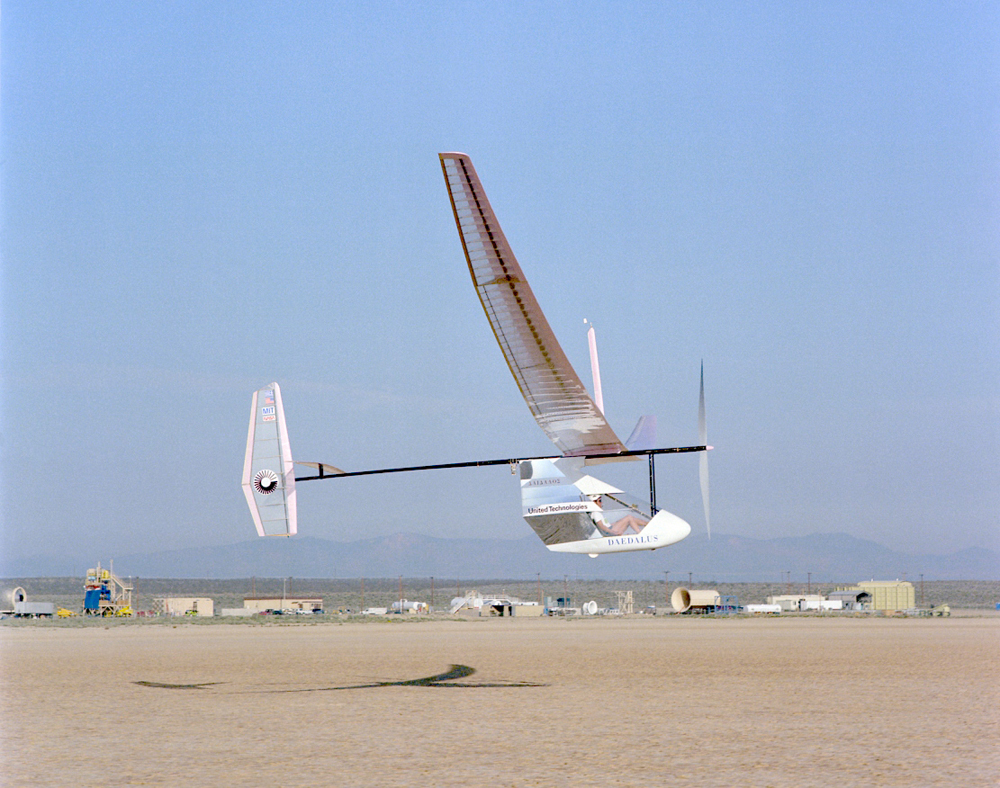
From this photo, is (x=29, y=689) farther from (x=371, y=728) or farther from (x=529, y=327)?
(x=529, y=327)

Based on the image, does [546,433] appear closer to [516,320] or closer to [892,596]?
[516,320]

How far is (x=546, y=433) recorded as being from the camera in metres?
18.7

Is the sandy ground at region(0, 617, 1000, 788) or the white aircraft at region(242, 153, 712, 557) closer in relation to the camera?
the white aircraft at region(242, 153, 712, 557)

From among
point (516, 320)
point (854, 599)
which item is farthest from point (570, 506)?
point (854, 599)

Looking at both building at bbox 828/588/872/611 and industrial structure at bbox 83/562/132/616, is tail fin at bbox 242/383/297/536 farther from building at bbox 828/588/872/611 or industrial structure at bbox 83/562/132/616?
building at bbox 828/588/872/611

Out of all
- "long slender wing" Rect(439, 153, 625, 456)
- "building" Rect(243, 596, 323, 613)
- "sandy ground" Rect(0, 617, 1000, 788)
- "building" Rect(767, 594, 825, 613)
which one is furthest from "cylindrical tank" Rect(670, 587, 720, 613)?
"long slender wing" Rect(439, 153, 625, 456)

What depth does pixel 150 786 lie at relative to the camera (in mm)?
16953

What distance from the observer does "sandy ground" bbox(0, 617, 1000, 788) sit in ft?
59.4

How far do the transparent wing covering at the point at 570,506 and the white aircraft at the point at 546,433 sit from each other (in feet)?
0.05

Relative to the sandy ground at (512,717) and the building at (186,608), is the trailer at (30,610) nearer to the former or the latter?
the building at (186,608)

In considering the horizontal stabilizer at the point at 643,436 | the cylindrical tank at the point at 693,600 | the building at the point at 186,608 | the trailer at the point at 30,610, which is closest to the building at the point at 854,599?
the cylindrical tank at the point at 693,600

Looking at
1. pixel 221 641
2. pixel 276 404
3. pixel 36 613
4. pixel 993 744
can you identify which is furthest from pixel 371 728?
pixel 36 613

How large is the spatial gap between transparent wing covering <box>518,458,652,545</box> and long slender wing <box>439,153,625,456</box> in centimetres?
127

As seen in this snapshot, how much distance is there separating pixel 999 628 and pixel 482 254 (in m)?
67.1
